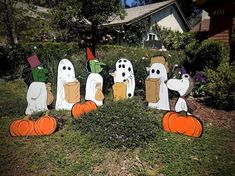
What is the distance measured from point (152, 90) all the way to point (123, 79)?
2.89 ft

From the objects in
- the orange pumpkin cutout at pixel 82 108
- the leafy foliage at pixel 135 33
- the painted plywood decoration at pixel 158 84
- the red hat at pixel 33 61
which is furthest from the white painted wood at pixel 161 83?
the leafy foliage at pixel 135 33

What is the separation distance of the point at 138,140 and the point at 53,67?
5.56 meters

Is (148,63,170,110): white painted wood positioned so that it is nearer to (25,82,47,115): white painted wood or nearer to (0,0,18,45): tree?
(25,82,47,115): white painted wood

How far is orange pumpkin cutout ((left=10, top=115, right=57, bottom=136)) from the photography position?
636cm

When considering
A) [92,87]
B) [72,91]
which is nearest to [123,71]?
[92,87]

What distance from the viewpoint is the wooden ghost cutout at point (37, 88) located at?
22.8ft

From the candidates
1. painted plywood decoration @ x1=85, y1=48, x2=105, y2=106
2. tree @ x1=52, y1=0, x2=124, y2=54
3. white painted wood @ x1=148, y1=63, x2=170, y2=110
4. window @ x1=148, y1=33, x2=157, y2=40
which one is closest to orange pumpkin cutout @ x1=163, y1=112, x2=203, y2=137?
white painted wood @ x1=148, y1=63, x2=170, y2=110

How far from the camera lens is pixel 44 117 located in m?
6.46

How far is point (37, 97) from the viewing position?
707 centimetres

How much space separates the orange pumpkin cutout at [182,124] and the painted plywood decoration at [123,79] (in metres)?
1.67

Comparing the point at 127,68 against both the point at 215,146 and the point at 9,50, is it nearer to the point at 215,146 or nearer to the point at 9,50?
the point at 215,146

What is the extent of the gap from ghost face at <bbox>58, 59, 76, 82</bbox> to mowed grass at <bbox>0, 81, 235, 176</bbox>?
118 cm

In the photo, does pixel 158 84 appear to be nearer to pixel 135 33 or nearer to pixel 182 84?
pixel 182 84

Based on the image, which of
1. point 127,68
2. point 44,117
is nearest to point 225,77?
point 127,68
